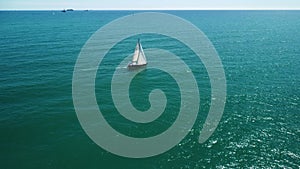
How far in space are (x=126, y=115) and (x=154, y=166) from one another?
58.4 feet

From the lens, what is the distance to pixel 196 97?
63438 mm

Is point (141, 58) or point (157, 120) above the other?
point (141, 58)

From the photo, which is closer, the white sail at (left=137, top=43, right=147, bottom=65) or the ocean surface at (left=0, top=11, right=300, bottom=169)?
the ocean surface at (left=0, top=11, right=300, bottom=169)

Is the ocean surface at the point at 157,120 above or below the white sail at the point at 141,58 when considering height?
below

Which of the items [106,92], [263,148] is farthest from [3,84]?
[263,148]

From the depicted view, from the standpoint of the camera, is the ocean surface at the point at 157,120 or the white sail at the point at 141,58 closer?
the ocean surface at the point at 157,120

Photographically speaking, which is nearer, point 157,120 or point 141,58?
point 157,120

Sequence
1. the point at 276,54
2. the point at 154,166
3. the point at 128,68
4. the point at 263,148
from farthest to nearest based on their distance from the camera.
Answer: the point at 276,54
the point at 128,68
the point at 263,148
the point at 154,166

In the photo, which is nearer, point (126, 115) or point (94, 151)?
point (94, 151)

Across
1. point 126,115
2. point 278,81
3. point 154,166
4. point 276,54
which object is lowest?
point 154,166

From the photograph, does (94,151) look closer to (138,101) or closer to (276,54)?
(138,101)

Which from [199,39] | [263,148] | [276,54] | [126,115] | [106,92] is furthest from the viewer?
[199,39]

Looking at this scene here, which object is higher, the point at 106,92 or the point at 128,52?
the point at 128,52

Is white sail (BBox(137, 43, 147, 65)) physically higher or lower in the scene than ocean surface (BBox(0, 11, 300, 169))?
higher
